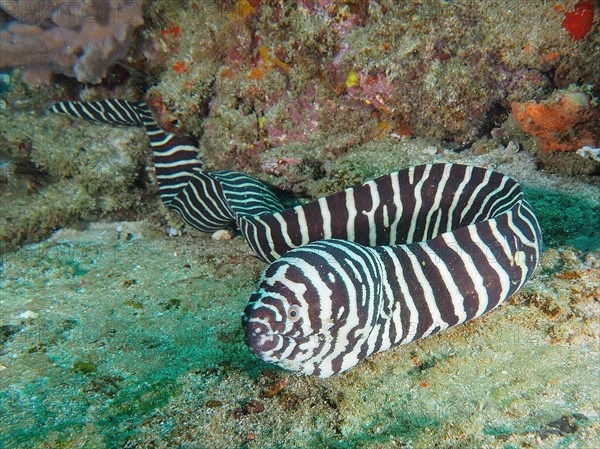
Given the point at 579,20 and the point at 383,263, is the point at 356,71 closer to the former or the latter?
the point at 579,20

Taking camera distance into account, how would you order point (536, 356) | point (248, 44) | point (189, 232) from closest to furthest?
1. point (536, 356)
2. point (248, 44)
3. point (189, 232)

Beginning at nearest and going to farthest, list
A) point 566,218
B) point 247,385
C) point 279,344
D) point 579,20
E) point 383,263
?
point 279,344, point 247,385, point 383,263, point 566,218, point 579,20

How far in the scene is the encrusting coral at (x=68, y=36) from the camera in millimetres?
5125

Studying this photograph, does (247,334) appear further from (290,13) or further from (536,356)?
(290,13)

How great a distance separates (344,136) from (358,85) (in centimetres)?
69

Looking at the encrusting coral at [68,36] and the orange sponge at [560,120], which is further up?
the encrusting coral at [68,36]

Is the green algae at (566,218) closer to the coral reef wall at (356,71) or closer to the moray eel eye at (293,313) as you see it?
the coral reef wall at (356,71)

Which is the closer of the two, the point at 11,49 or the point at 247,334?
the point at 247,334

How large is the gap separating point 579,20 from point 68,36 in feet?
21.4

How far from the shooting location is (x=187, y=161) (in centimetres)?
577

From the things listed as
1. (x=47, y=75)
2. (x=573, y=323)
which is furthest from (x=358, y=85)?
(x=47, y=75)

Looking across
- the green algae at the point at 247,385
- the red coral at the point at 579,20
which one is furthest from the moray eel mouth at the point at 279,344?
the red coral at the point at 579,20

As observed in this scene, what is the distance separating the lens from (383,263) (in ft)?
9.99

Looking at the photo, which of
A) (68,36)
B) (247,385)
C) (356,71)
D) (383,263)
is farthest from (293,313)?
(68,36)
